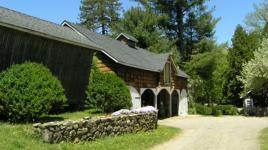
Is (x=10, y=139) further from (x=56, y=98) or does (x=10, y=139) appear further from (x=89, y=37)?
(x=89, y=37)

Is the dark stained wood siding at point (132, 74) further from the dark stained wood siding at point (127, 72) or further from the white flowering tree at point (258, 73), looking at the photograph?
the white flowering tree at point (258, 73)

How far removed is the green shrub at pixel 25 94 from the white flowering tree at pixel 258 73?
82.0 feet

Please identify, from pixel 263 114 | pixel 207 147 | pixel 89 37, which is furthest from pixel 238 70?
pixel 207 147

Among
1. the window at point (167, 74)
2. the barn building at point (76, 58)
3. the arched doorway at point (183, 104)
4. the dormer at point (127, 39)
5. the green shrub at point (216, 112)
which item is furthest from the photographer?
the green shrub at point (216, 112)

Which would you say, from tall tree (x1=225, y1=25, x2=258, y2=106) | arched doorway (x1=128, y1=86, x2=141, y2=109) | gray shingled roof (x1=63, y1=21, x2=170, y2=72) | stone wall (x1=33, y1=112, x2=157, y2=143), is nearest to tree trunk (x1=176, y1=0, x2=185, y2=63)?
tall tree (x1=225, y1=25, x2=258, y2=106)

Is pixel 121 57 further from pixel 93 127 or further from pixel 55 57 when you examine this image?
pixel 93 127

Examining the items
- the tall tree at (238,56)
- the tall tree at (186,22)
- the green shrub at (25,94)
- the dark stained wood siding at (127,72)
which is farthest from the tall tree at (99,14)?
the green shrub at (25,94)

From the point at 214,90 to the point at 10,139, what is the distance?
43.7 metres

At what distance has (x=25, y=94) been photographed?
1567 cm

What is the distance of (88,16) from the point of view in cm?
6406

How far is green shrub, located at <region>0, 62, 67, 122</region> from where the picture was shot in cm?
1555

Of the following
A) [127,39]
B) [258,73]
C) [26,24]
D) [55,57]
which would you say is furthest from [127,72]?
[258,73]

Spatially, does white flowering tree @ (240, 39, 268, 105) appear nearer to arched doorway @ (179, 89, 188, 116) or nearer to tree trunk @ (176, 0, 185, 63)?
arched doorway @ (179, 89, 188, 116)

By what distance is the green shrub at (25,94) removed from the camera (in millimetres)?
15555
